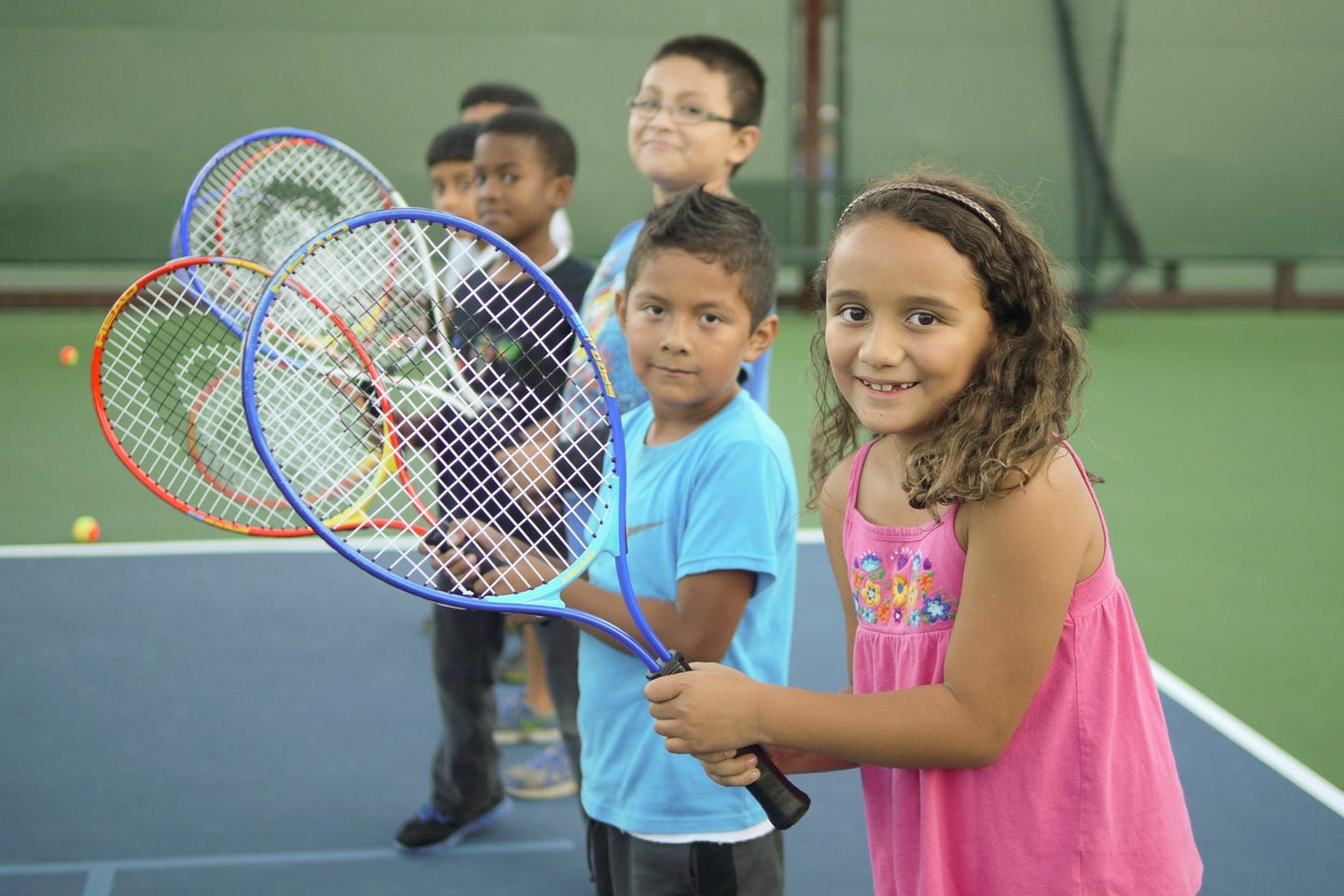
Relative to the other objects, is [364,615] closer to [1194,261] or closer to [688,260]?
[688,260]

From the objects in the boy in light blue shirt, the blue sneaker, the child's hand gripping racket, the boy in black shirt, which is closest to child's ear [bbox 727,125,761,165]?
the boy in black shirt

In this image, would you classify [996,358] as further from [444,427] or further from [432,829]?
[432,829]

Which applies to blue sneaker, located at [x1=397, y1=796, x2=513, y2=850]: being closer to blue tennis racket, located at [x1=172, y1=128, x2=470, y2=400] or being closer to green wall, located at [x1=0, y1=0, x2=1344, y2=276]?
blue tennis racket, located at [x1=172, y1=128, x2=470, y2=400]

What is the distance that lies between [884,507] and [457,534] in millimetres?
483

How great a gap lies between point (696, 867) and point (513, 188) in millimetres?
1348

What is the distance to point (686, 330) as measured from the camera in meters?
1.64

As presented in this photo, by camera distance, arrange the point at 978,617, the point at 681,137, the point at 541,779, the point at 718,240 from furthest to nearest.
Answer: the point at 541,779 → the point at 681,137 → the point at 718,240 → the point at 978,617

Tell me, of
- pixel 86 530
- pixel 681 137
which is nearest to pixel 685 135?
pixel 681 137

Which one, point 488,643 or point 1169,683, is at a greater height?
point 488,643

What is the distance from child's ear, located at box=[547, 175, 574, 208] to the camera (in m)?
2.58

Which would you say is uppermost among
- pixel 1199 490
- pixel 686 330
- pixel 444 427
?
pixel 686 330

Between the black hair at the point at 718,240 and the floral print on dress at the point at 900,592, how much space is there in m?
0.52

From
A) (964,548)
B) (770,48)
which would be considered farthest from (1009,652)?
(770,48)

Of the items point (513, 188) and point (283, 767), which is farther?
point (283, 767)
